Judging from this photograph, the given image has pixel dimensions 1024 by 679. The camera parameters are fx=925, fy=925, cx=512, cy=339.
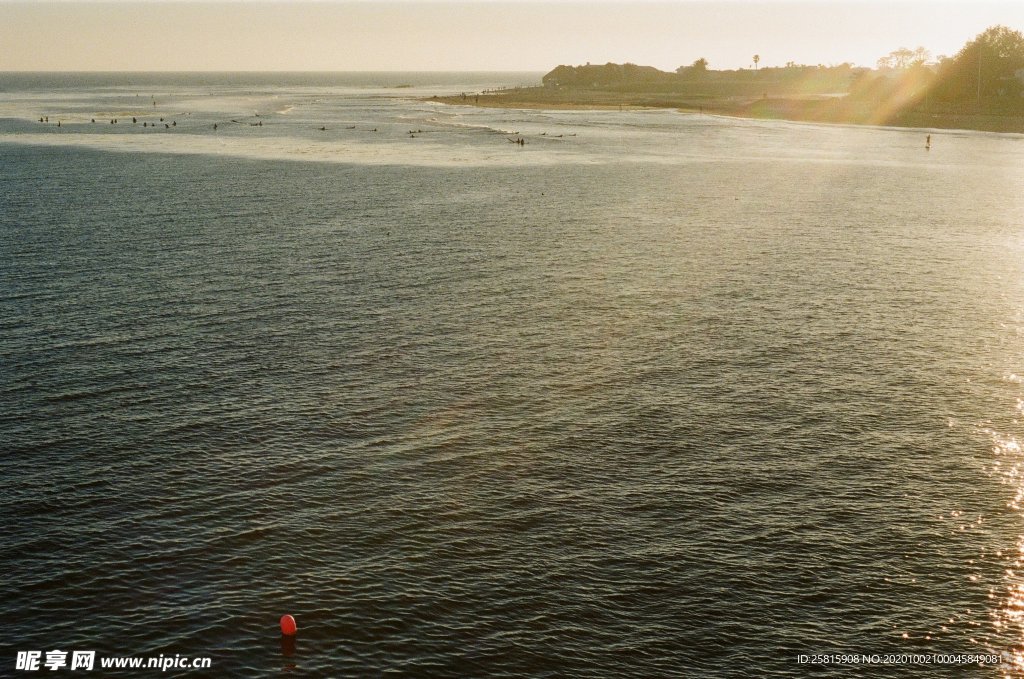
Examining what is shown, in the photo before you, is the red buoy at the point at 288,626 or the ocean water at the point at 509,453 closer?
the red buoy at the point at 288,626

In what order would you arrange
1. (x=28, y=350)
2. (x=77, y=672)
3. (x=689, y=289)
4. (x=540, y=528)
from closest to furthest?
1. (x=77, y=672)
2. (x=540, y=528)
3. (x=28, y=350)
4. (x=689, y=289)

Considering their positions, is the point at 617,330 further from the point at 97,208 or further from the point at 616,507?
the point at 97,208

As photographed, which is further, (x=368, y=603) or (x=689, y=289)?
(x=689, y=289)

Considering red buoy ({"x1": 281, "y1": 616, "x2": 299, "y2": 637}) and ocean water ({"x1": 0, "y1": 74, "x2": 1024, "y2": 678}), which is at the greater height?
ocean water ({"x1": 0, "y1": 74, "x2": 1024, "y2": 678})

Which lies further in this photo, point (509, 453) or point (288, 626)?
point (509, 453)

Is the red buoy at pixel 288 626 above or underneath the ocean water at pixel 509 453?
underneath

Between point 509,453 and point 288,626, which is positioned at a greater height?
point 509,453

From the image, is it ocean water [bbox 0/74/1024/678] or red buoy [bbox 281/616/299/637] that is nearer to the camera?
red buoy [bbox 281/616/299/637]

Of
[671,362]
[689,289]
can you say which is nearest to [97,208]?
[689,289]
